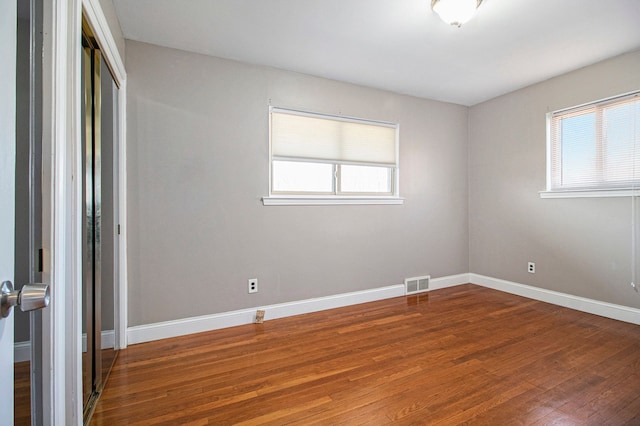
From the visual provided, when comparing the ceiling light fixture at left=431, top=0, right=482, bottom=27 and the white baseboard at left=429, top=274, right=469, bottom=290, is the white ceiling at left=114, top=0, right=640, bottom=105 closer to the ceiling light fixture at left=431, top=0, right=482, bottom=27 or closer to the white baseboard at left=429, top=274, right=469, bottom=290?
the ceiling light fixture at left=431, top=0, right=482, bottom=27

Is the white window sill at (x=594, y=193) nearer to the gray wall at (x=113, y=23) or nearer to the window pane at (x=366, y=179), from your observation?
the window pane at (x=366, y=179)

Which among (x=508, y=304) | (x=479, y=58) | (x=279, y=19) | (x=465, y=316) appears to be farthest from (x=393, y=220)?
(x=279, y=19)

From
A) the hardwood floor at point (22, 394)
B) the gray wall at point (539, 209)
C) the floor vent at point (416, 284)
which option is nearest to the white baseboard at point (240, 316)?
the floor vent at point (416, 284)

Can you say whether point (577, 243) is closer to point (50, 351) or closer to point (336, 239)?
point (336, 239)

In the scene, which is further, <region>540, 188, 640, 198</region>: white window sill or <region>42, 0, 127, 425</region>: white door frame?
<region>540, 188, 640, 198</region>: white window sill

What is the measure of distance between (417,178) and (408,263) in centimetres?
112

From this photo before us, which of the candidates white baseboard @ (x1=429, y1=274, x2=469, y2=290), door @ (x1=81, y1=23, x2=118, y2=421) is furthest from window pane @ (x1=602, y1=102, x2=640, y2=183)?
door @ (x1=81, y1=23, x2=118, y2=421)

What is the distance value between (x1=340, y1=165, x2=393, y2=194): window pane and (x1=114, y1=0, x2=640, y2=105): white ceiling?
1.02 metres

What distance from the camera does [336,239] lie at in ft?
11.0

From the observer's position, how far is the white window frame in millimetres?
2852

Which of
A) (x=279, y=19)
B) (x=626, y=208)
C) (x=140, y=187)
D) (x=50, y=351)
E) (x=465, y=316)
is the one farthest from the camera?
(x=465, y=316)

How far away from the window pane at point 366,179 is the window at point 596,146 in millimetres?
1852

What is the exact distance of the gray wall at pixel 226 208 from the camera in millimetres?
2547

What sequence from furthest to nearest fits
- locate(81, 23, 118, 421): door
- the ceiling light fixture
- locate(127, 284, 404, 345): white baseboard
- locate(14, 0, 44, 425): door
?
locate(127, 284, 404, 345): white baseboard < the ceiling light fixture < locate(81, 23, 118, 421): door < locate(14, 0, 44, 425): door
